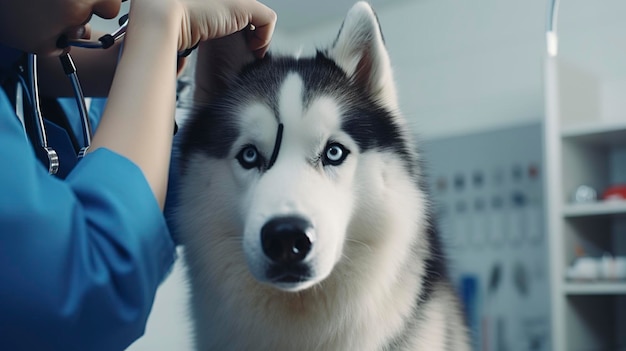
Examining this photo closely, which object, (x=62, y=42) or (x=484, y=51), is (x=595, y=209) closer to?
(x=484, y=51)

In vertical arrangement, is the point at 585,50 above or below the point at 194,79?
below

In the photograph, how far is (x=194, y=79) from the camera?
29.0 inches

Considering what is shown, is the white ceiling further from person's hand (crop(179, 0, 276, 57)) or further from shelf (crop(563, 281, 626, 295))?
person's hand (crop(179, 0, 276, 57))

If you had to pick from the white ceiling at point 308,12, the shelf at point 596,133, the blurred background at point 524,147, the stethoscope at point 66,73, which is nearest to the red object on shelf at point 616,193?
the blurred background at point 524,147

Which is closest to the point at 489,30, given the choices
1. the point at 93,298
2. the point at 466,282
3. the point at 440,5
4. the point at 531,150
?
the point at 440,5

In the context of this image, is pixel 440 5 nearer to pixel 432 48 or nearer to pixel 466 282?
pixel 432 48

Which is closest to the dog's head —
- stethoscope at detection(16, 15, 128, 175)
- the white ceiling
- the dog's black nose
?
the dog's black nose

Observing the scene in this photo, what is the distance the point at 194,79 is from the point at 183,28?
0.53 feet

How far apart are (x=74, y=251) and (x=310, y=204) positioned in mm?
208

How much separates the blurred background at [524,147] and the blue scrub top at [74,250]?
2272 mm

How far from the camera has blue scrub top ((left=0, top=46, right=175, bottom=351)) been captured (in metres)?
0.43

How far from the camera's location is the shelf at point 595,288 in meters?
2.64

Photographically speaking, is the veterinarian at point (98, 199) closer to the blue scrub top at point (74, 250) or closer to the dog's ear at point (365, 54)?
the blue scrub top at point (74, 250)

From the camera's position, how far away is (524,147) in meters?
3.43
